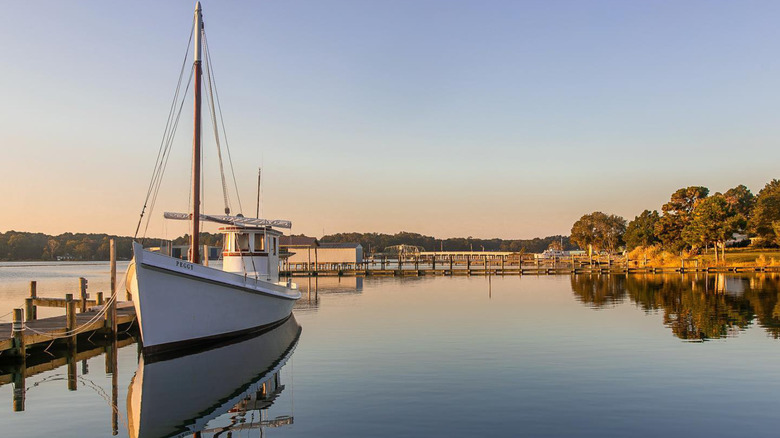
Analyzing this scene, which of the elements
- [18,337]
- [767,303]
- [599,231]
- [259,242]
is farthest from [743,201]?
[18,337]

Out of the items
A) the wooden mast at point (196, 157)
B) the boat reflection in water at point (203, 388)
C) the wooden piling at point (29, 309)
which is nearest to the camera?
the boat reflection in water at point (203, 388)

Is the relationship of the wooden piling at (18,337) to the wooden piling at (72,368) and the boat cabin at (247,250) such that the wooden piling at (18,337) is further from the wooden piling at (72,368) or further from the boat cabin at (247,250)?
the boat cabin at (247,250)

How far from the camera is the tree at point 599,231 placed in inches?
5354

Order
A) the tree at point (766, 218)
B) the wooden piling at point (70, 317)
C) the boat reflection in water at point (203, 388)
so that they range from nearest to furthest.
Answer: the boat reflection in water at point (203, 388) → the wooden piling at point (70, 317) → the tree at point (766, 218)

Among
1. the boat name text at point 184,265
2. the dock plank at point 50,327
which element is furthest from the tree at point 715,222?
the boat name text at point 184,265

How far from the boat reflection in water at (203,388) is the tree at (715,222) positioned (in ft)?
213

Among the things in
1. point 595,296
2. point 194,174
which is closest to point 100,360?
point 194,174

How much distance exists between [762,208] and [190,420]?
294 feet

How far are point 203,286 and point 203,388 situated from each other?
5.43 m

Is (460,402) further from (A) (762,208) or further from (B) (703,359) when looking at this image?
(A) (762,208)

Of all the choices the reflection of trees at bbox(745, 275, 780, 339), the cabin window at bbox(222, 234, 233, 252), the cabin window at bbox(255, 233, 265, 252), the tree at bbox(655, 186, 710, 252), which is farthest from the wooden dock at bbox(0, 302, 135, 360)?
the tree at bbox(655, 186, 710, 252)

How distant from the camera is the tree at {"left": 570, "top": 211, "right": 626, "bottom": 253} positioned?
13600 centimetres

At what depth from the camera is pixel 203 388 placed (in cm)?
1557

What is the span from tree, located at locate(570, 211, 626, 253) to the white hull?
124 metres
